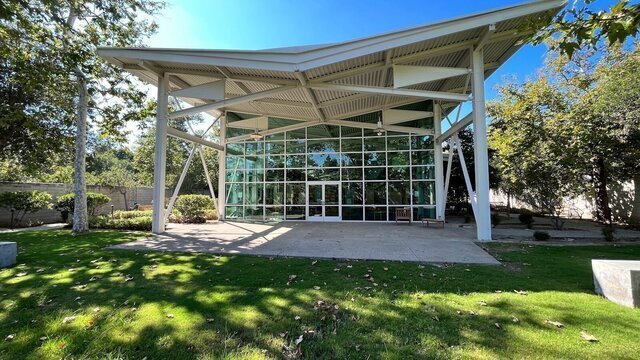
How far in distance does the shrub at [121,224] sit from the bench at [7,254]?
230 inches

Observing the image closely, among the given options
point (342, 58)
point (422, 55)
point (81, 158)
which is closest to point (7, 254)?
point (81, 158)

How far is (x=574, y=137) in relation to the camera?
39.1ft

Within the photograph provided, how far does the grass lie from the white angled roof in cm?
533

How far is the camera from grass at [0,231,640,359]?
2980 millimetres

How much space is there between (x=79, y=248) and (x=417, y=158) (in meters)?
14.1

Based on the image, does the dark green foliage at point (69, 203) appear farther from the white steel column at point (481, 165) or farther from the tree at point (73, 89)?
the white steel column at point (481, 165)

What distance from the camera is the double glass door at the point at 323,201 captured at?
16.6 meters

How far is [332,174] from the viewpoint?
55.0ft

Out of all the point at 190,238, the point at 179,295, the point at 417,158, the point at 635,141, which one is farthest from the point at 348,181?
the point at 179,295

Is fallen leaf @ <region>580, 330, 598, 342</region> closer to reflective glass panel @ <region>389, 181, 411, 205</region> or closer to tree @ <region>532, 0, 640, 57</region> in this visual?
tree @ <region>532, 0, 640, 57</region>

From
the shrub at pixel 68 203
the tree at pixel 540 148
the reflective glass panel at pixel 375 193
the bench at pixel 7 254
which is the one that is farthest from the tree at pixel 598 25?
the shrub at pixel 68 203

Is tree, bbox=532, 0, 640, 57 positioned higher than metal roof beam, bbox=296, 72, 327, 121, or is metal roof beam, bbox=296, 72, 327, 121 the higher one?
metal roof beam, bbox=296, 72, 327, 121

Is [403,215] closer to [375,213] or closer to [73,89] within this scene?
[375,213]

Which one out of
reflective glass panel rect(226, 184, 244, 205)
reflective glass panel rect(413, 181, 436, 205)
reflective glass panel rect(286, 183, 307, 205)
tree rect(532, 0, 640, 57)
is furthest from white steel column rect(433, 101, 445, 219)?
tree rect(532, 0, 640, 57)
